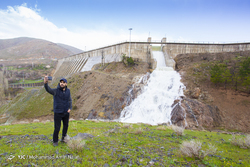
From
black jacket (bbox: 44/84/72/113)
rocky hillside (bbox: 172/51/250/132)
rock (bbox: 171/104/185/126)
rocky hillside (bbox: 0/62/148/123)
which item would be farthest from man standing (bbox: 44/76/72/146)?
rocky hillside (bbox: 0/62/148/123)

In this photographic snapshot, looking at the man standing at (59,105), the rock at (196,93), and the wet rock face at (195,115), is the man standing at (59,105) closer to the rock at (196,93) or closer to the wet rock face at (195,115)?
the wet rock face at (195,115)

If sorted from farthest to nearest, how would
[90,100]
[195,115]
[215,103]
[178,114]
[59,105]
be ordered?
[90,100] < [215,103] < [178,114] < [195,115] < [59,105]

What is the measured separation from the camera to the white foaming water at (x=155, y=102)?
54.6ft

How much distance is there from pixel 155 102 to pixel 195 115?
508cm

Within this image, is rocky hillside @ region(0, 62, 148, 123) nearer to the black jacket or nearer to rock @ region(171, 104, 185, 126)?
rock @ region(171, 104, 185, 126)

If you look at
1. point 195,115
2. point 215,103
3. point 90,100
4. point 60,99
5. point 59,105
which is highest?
point 60,99

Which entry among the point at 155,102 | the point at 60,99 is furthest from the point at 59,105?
the point at 155,102

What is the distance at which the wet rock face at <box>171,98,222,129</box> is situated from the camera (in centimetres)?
1494

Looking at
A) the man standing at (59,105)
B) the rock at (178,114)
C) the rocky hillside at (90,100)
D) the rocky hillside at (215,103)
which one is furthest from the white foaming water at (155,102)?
the man standing at (59,105)

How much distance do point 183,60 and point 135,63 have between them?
437 inches

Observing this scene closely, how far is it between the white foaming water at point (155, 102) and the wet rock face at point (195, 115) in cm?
97

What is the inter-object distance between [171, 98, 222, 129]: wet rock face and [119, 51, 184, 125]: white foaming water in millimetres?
973

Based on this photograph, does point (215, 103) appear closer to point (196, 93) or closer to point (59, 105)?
point (196, 93)

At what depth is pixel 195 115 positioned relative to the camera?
15602 mm
